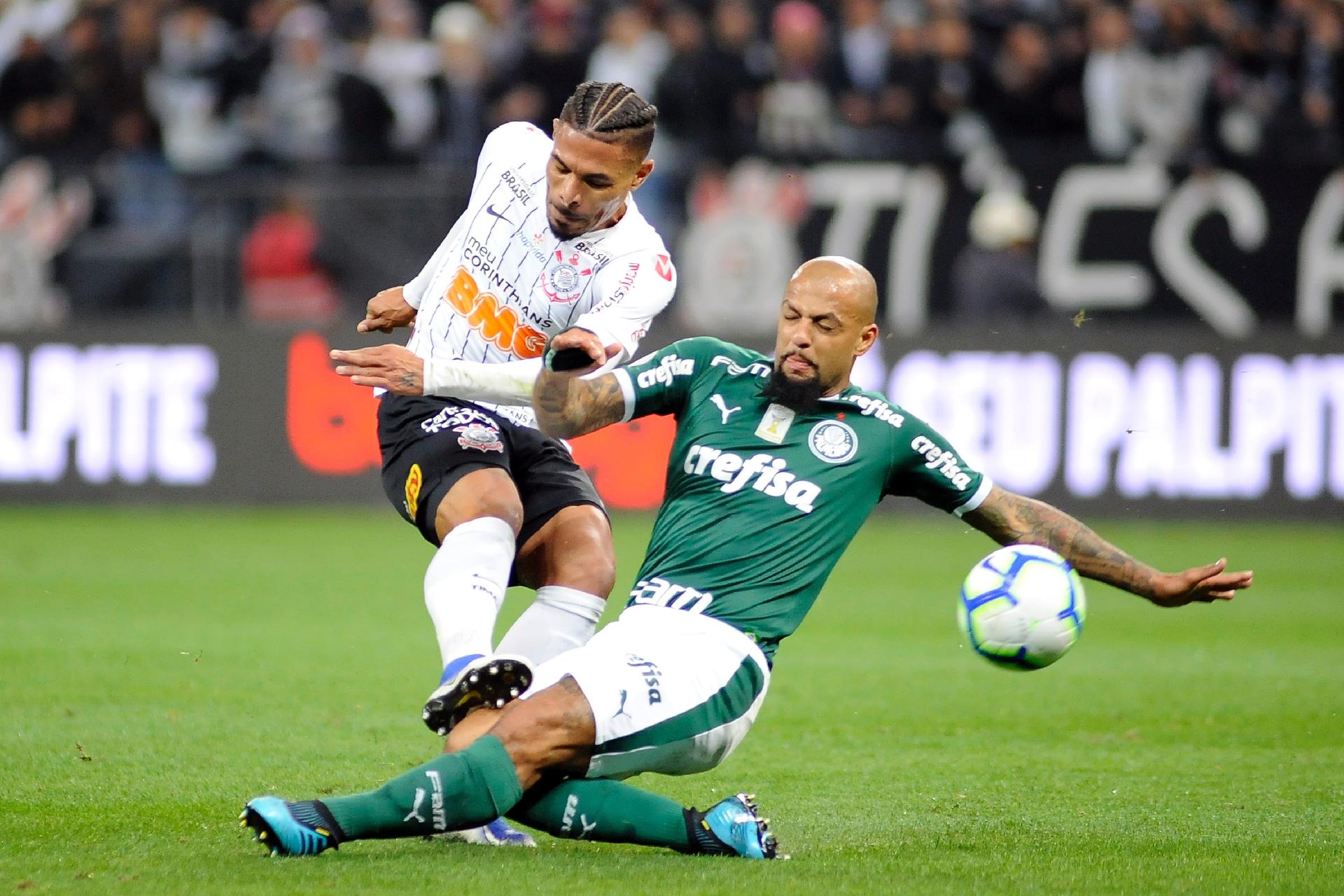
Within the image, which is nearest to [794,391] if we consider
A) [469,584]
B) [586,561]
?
[586,561]

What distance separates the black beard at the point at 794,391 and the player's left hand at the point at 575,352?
527 millimetres

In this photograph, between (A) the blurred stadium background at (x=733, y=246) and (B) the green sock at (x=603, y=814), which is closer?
(B) the green sock at (x=603, y=814)

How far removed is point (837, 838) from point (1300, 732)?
9.57ft

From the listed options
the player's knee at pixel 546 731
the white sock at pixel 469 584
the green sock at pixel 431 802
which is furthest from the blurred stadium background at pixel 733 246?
the green sock at pixel 431 802

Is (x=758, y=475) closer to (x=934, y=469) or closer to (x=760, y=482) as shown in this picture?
(x=760, y=482)

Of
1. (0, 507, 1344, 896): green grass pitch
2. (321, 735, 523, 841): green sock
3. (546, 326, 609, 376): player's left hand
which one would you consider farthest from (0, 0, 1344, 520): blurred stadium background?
(321, 735, 523, 841): green sock

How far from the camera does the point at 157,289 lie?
1554 cm

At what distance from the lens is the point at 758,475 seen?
533 centimetres

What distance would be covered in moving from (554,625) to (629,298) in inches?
40.9

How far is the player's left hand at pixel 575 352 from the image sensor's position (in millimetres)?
5098

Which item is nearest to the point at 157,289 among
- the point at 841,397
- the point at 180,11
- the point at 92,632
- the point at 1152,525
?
the point at 180,11

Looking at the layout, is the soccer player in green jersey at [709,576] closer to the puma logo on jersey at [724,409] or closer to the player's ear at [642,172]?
the puma logo on jersey at [724,409]

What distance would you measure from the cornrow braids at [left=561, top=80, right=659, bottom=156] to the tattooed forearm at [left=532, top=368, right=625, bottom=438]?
800mm

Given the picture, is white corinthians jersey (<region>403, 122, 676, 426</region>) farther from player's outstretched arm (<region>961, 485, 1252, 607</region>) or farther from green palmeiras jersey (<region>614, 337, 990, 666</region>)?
player's outstretched arm (<region>961, 485, 1252, 607</region>)
